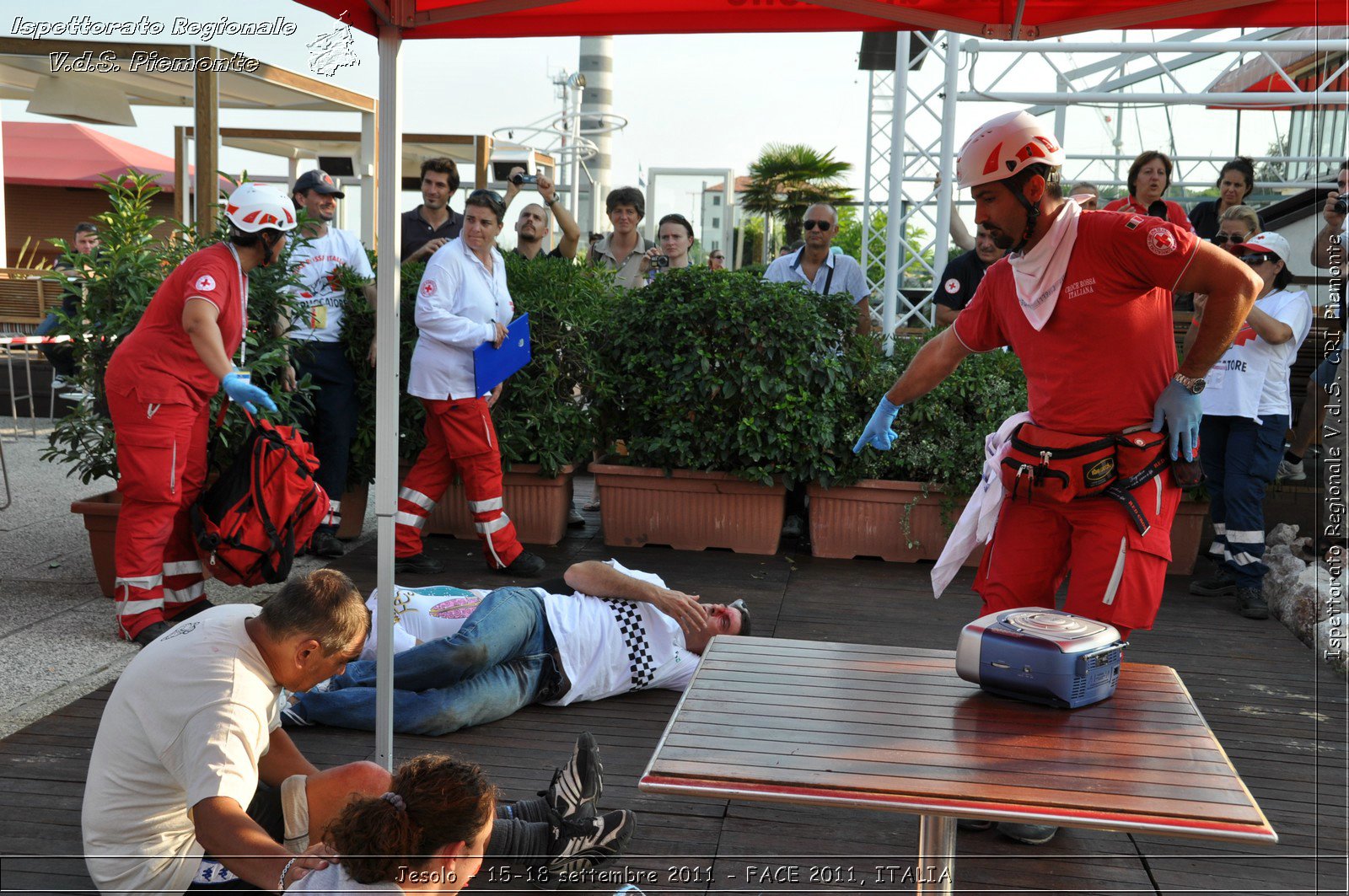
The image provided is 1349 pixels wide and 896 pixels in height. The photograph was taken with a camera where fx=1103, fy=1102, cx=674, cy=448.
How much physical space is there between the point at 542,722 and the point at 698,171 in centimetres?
1550

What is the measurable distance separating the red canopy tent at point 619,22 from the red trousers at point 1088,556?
163 centimetres

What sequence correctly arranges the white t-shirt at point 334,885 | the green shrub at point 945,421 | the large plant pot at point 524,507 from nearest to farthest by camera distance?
the white t-shirt at point 334,885 → the green shrub at point 945,421 → the large plant pot at point 524,507

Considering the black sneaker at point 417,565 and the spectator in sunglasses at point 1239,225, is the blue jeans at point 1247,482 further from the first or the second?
the black sneaker at point 417,565

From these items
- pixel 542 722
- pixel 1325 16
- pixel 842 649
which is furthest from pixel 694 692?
pixel 1325 16

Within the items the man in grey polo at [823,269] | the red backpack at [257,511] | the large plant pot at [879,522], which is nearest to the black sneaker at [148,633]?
the red backpack at [257,511]

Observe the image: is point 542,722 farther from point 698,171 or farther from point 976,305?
point 698,171

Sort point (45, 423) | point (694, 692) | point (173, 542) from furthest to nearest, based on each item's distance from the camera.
A: point (45, 423) → point (173, 542) → point (694, 692)

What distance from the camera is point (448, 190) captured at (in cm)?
715

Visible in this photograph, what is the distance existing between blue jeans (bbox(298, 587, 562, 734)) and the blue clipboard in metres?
2.05

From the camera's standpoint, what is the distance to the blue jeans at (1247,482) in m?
5.89

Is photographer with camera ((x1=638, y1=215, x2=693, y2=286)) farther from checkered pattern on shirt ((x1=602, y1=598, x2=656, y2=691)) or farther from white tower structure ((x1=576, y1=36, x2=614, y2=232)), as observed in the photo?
white tower structure ((x1=576, y1=36, x2=614, y2=232))

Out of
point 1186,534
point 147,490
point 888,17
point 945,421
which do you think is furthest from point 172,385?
point 1186,534

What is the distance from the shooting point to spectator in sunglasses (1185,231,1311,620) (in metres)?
5.83

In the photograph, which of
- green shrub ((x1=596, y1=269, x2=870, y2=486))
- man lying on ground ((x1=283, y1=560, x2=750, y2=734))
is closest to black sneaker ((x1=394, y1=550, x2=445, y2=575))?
green shrub ((x1=596, y1=269, x2=870, y2=486))
